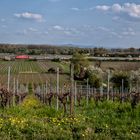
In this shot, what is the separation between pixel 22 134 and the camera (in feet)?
34.6

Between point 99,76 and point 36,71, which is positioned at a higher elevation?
point 99,76

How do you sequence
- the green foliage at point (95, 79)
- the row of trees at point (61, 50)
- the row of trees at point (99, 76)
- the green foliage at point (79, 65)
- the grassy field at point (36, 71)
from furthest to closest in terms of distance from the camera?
the row of trees at point (61, 50) → the green foliage at point (79, 65) → the grassy field at point (36, 71) → the green foliage at point (95, 79) → the row of trees at point (99, 76)

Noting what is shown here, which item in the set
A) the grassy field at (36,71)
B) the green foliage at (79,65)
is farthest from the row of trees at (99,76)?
the grassy field at (36,71)

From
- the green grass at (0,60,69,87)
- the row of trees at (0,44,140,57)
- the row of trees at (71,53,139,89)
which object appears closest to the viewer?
the row of trees at (71,53,139,89)

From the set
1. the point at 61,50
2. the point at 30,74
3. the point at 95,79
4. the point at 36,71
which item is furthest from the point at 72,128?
the point at 61,50

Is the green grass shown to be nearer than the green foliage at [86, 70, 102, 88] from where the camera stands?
No

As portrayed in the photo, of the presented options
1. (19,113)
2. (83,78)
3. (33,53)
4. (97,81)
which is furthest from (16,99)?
(33,53)

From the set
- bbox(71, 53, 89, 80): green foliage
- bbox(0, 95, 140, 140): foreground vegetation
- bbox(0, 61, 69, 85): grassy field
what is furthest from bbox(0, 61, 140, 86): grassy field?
bbox(0, 95, 140, 140): foreground vegetation

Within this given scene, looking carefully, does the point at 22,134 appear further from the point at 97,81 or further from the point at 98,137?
the point at 97,81

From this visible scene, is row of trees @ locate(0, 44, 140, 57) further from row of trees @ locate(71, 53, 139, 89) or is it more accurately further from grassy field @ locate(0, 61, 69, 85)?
row of trees @ locate(71, 53, 139, 89)

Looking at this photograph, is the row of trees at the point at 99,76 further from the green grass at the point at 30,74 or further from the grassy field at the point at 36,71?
the green grass at the point at 30,74

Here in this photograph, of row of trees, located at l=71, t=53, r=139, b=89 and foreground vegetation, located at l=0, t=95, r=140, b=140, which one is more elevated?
foreground vegetation, located at l=0, t=95, r=140, b=140

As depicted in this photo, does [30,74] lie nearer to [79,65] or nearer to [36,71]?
[36,71]

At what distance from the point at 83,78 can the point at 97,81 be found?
34.3 ft
